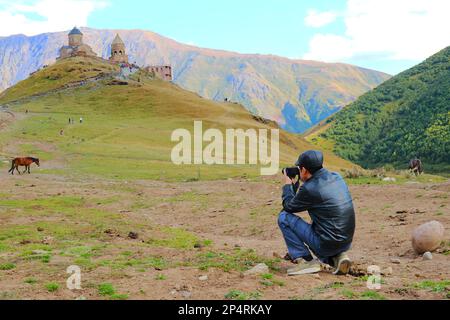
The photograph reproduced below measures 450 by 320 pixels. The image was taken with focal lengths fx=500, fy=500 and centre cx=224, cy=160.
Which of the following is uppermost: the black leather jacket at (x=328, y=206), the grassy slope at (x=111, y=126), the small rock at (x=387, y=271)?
the grassy slope at (x=111, y=126)

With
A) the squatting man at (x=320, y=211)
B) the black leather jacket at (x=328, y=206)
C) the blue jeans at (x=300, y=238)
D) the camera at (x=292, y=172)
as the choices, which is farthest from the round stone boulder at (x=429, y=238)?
the camera at (x=292, y=172)

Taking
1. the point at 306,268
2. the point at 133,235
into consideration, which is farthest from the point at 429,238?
the point at 133,235

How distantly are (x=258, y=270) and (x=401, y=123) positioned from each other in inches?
5421

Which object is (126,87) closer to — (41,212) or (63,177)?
(63,177)

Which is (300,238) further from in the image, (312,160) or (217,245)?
(217,245)

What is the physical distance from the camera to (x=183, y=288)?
9.20 meters

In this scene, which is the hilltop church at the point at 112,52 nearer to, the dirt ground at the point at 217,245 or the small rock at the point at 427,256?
the dirt ground at the point at 217,245

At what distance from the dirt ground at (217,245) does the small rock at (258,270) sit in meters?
0.15

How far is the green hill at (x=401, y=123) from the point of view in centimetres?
11225

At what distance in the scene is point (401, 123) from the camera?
139 meters

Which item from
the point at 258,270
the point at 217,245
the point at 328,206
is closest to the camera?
the point at 328,206

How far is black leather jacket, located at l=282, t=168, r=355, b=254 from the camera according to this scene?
9.59 metres

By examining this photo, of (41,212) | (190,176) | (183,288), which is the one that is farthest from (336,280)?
(190,176)

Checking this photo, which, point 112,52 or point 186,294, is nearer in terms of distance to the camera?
point 186,294
